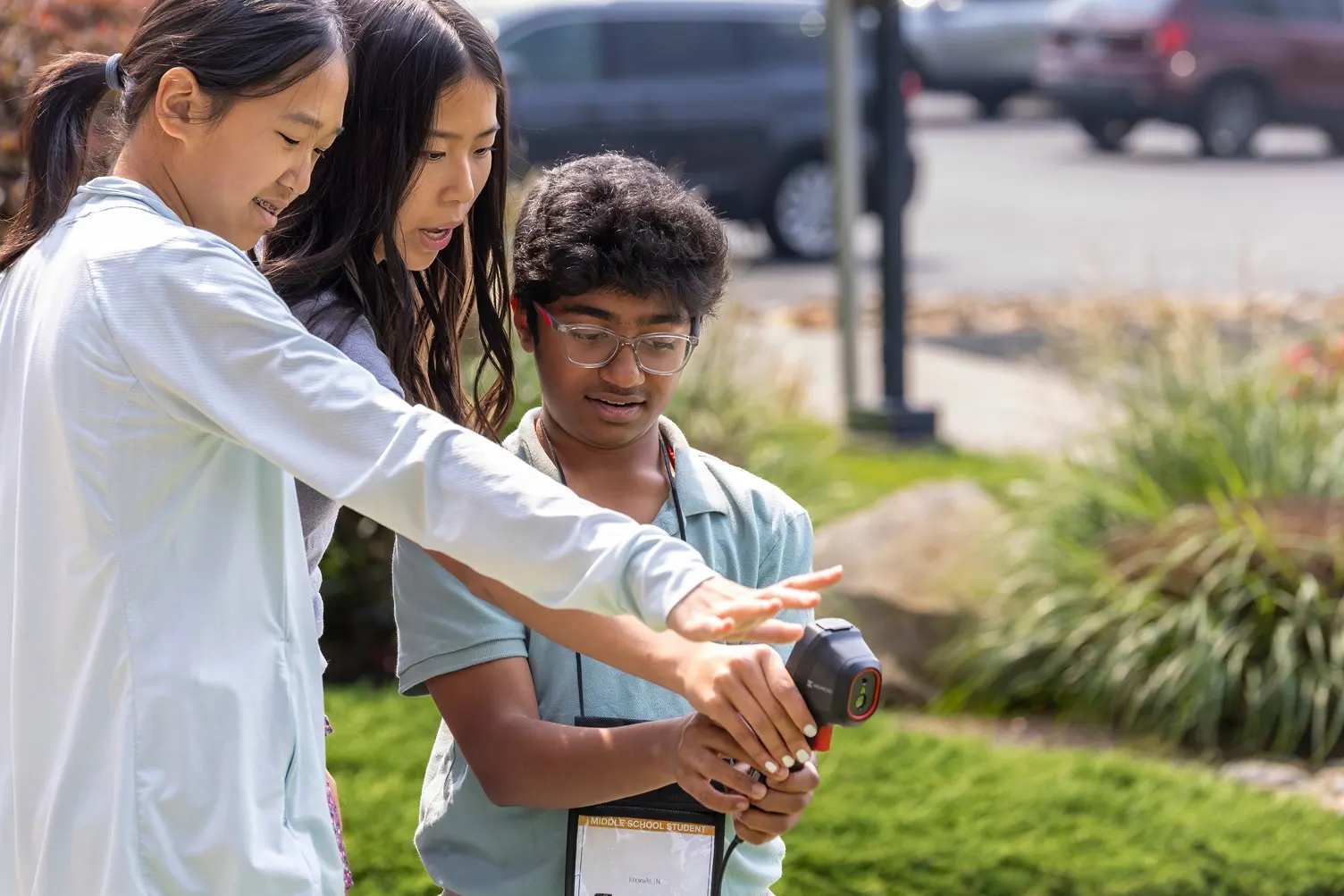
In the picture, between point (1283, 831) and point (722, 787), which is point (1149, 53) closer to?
point (1283, 831)

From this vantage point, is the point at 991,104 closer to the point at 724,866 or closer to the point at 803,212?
the point at 803,212

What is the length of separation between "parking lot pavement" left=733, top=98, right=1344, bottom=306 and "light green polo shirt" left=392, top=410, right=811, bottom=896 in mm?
7220

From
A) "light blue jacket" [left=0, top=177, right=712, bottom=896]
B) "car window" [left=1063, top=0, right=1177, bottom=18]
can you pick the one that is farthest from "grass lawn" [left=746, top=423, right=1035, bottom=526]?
"car window" [left=1063, top=0, right=1177, bottom=18]

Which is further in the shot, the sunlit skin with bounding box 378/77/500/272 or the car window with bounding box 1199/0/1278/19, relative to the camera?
the car window with bounding box 1199/0/1278/19

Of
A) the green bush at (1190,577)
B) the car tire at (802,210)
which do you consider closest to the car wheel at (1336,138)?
the car tire at (802,210)

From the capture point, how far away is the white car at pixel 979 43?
19.2m

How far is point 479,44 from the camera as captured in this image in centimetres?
198

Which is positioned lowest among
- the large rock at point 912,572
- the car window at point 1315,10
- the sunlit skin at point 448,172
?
the large rock at point 912,572

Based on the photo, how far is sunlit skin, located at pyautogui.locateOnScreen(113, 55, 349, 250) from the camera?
5.11 ft

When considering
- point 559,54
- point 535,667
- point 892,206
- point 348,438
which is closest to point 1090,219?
point 559,54

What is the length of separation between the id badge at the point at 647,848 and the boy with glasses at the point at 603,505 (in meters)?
0.01

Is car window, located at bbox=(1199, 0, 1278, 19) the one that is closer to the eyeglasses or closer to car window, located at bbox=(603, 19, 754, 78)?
car window, located at bbox=(603, 19, 754, 78)

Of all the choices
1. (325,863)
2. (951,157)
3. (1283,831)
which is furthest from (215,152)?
(951,157)

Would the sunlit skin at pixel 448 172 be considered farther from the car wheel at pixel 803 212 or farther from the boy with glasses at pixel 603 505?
the car wheel at pixel 803 212
